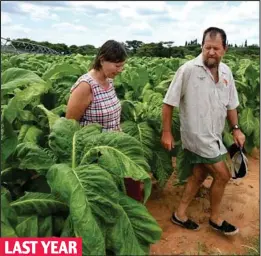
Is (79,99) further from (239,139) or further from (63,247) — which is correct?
(239,139)

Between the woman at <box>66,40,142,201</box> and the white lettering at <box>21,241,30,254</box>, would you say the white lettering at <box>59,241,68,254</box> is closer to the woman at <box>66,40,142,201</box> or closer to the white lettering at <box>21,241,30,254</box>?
the white lettering at <box>21,241,30,254</box>

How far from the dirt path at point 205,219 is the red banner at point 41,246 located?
1.76 meters

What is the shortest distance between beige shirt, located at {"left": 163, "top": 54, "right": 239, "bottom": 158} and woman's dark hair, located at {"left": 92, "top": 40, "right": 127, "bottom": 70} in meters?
0.74

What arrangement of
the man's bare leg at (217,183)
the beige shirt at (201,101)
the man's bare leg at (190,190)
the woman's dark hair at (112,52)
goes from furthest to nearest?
the man's bare leg at (190,190) < the man's bare leg at (217,183) < the beige shirt at (201,101) < the woman's dark hair at (112,52)

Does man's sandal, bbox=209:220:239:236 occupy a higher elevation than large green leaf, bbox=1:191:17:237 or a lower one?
lower

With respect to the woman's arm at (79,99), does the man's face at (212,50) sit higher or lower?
higher

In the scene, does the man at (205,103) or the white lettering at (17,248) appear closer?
the white lettering at (17,248)

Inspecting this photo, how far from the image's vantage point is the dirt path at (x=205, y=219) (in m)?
3.88

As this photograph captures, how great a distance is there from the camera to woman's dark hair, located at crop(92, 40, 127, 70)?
10.2 ft

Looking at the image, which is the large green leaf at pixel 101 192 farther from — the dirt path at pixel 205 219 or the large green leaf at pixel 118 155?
the dirt path at pixel 205 219

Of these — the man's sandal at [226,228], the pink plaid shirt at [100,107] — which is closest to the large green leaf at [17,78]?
the pink plaid shirt at [100,107]

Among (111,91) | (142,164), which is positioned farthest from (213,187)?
(142,164)

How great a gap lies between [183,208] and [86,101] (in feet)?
5.38

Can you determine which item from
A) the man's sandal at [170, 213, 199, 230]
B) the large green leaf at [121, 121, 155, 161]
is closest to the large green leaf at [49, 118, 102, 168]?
the large green leaf at [121, 121, 155, 161]
